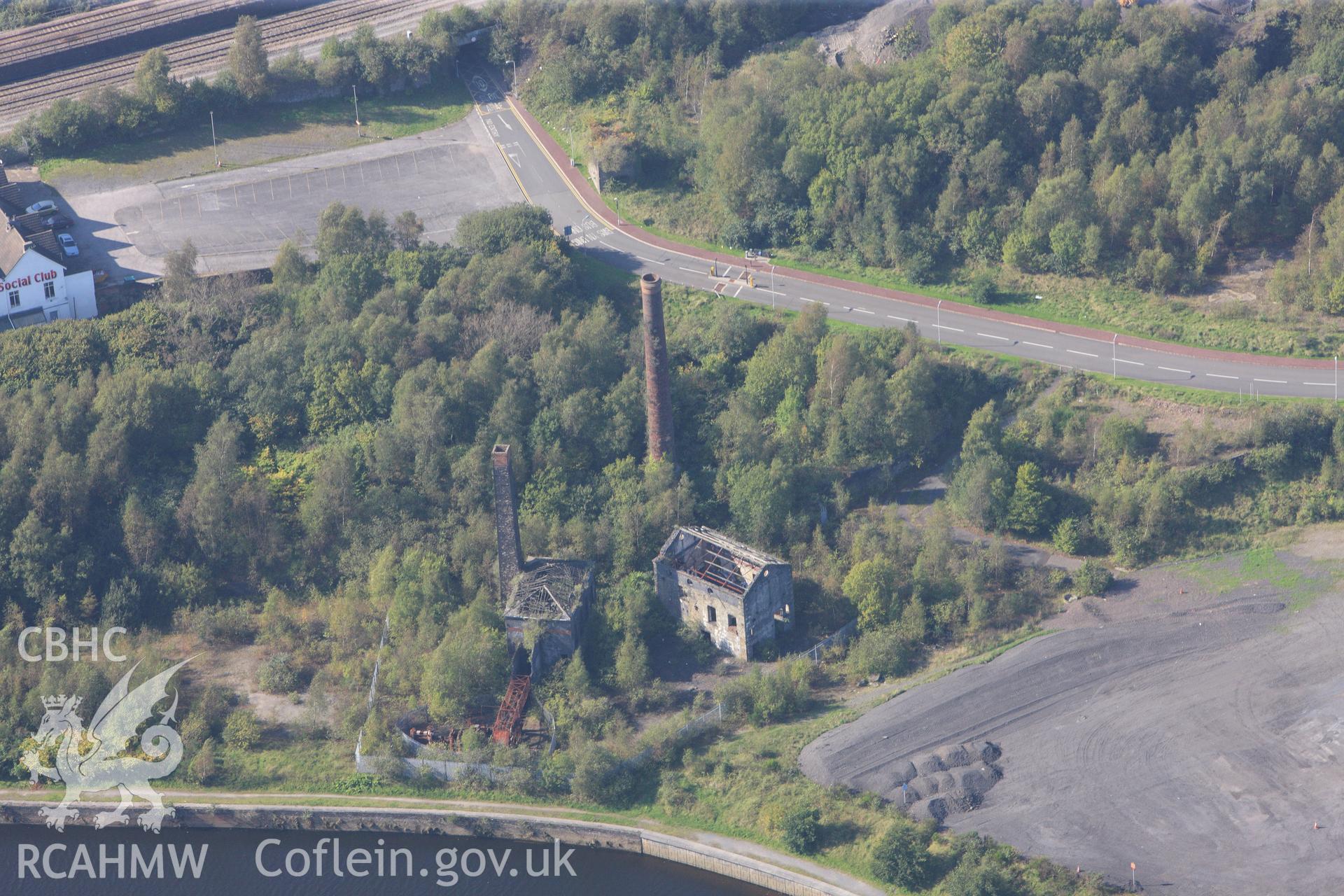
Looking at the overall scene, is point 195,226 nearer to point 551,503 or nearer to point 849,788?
point 551,503

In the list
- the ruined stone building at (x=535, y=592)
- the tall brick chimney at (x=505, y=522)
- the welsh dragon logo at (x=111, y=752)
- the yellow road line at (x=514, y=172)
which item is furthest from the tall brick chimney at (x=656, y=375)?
the welsh dragon logo at (x=111, y=752)

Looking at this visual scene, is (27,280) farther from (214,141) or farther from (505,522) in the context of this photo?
(505,522)

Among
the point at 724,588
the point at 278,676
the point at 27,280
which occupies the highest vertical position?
the point at 27,280

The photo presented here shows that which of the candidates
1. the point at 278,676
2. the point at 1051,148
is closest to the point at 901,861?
the point at 278,676

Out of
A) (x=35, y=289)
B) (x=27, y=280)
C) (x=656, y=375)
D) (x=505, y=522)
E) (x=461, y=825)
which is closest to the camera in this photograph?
(x=461, y=825)

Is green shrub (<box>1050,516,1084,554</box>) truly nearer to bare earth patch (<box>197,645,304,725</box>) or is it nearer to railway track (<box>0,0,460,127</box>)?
bare earth patch (<box>197,645,304,725</box>)

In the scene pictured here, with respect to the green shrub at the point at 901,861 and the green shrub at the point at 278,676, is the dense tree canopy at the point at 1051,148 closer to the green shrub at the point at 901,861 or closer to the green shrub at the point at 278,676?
the green shrub at the point at 278,676

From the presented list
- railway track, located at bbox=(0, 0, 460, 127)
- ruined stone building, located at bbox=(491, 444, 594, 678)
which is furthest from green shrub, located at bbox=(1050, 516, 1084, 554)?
railway track, located at bbox=(0, 0, 460, 127)

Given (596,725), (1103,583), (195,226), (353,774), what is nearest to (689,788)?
(596,725)
